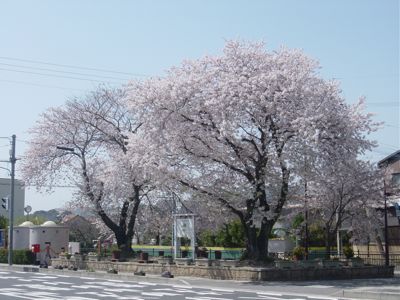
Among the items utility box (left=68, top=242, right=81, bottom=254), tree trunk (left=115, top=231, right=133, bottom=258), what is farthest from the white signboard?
utility box (left=68, top=242, right=81, bottom=254)

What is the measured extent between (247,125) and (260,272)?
262 inches

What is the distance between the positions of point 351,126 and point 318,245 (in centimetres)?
3007

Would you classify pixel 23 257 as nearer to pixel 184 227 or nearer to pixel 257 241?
pixel 184 227

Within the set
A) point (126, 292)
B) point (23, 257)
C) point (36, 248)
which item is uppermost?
point (36, 248)

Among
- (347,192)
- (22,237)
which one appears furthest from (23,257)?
(347,192)

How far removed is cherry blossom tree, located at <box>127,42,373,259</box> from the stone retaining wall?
2177mm

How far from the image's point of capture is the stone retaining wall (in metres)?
27.0

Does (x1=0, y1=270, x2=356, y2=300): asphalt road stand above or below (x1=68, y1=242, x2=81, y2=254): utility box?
below

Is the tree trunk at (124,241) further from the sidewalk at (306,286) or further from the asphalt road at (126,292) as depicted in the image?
the asphalt road at (126,292)

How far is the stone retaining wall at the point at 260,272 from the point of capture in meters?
→ 27.0

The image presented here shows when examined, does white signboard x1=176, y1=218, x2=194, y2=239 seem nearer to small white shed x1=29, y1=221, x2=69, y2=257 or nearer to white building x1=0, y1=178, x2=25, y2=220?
small white shed x1=29, y1=221, x2=69, y2=257

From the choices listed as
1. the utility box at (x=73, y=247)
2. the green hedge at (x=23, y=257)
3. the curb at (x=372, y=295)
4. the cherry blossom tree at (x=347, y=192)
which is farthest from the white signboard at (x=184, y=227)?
the green hedge at (x=23, y=257)

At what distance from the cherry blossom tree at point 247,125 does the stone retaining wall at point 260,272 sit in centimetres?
218

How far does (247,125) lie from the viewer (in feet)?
94.5
